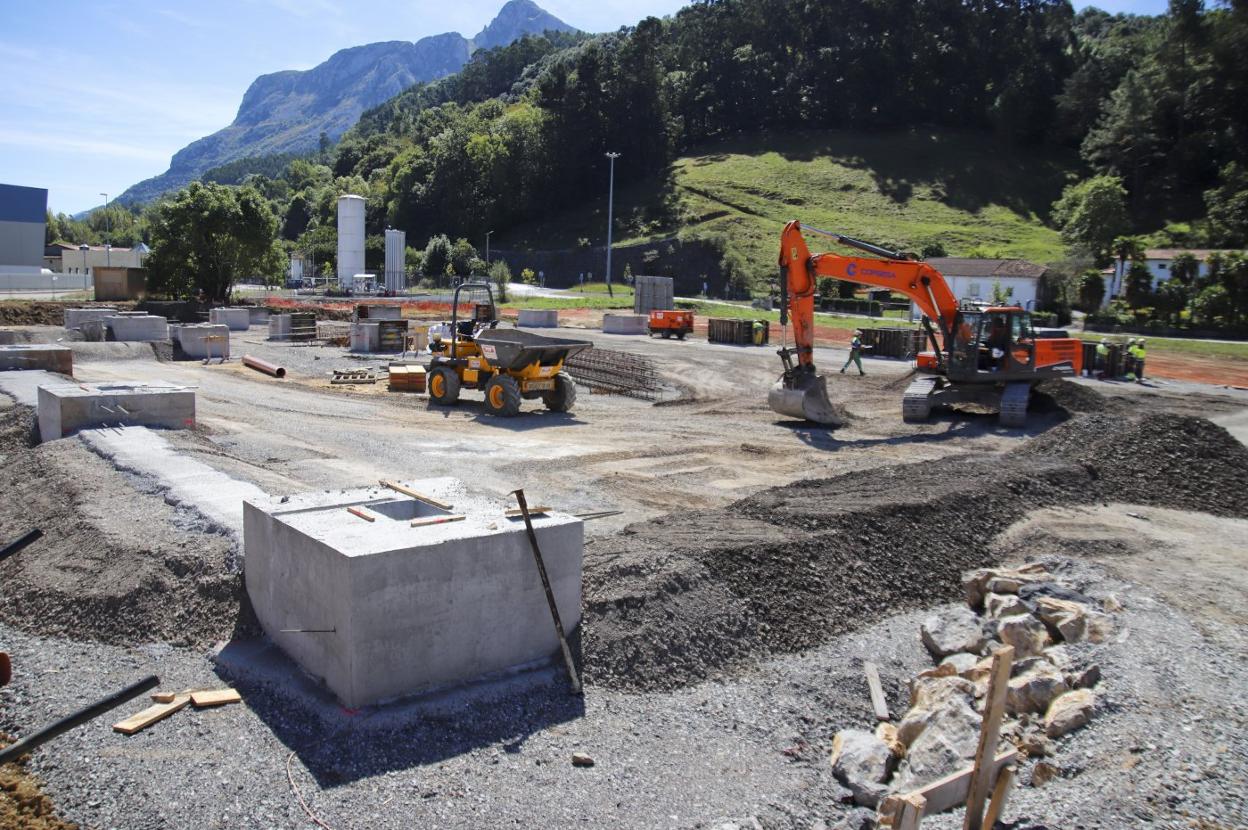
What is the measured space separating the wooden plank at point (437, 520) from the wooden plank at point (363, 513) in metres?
0.37

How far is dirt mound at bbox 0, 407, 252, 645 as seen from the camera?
824 cm

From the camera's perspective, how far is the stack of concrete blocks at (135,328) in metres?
31.5

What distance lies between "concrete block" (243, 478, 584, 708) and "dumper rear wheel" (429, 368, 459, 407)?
12.9 meters

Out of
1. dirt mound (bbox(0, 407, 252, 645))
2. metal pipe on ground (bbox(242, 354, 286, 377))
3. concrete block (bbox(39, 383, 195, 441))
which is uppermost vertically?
concrete block (bbox(39, 383, 195, 441))

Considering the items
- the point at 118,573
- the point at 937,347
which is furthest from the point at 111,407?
the point at 937,347

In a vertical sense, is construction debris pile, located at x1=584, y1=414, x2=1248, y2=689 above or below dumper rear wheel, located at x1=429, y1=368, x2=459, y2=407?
below

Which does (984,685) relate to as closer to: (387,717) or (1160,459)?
(387,717)

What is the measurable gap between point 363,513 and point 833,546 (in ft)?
17.9

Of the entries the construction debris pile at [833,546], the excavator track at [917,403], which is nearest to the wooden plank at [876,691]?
the construction debris pile at [833,546]

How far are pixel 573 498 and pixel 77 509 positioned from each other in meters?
6.13

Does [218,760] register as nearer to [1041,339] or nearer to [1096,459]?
[1096,459]

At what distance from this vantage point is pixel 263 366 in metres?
27.2

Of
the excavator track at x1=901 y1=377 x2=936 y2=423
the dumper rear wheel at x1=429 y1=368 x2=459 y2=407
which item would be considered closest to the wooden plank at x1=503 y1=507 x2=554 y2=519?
the dumper rear wheel at x1=429 y1=368 x2=459 y2=407

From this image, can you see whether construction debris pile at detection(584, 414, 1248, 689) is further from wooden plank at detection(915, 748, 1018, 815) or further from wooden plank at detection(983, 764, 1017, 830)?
wooden plank at detection(983, 764, 1017, 830)
